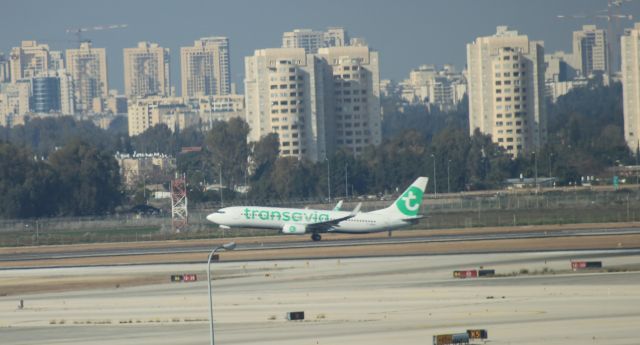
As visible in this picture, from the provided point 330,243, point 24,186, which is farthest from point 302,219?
point 24,186

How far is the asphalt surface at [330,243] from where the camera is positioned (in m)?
104

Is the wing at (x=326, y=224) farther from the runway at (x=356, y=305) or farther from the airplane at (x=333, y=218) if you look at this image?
the runway at (x=356, y=305)

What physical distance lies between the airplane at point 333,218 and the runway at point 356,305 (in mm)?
17186

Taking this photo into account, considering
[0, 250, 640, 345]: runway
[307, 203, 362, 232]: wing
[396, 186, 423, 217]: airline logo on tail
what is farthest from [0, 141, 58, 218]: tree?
[0, 250, 640, 345]: runway

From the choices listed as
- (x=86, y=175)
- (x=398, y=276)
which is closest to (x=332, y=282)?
(x=398, y=276)

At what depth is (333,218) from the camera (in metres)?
109

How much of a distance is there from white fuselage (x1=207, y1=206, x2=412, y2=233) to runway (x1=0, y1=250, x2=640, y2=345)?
18558mm

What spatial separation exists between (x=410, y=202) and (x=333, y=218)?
633 centimetres

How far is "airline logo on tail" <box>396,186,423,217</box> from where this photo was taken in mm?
106938

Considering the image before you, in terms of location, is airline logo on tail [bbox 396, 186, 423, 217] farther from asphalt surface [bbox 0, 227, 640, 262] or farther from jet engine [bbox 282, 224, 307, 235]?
jet engine [bbox 282, 224, 307, 235]

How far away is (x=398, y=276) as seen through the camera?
79.7 meters

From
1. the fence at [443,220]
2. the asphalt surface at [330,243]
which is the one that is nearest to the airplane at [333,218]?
the asphalt surface at [330,243]

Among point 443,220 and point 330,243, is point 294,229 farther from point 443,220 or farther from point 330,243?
point 443,220

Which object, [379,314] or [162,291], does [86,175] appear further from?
[379,314]
